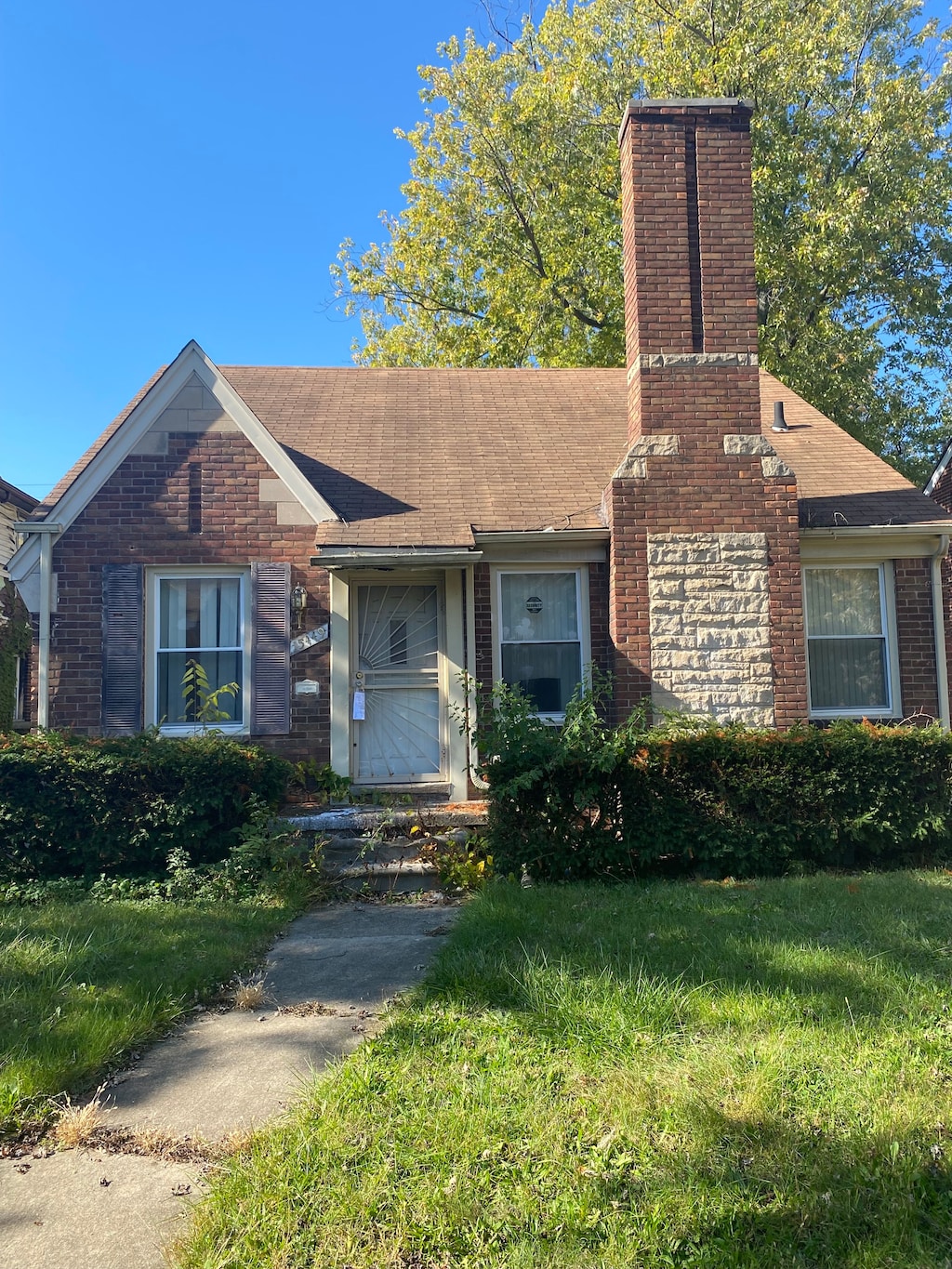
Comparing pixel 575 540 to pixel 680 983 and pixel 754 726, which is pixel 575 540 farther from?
pixel 680 983

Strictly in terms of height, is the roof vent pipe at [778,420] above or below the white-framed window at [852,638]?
above

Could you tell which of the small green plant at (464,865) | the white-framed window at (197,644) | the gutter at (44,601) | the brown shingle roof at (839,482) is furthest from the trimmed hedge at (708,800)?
the gutter at (44,601)

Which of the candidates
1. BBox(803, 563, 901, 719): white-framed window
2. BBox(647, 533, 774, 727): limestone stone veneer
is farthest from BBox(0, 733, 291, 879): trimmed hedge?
BBox(803, 563, 901, 719): white-framed window

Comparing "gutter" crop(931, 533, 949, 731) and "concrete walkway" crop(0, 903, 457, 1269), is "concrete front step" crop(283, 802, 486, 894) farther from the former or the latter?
"gutter" crop(931, 533, 949, 731)

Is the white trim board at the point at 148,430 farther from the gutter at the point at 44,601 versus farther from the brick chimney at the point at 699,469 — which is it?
the brick chimney at the point at 699,469

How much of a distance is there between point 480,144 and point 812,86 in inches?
294

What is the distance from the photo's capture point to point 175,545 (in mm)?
9516

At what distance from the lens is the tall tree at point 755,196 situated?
1794 centimetres

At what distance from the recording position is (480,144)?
21.4m

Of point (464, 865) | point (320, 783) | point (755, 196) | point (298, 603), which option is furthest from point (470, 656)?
point (755, 196)

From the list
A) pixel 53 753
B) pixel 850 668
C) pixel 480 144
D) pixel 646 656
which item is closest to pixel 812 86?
pixel 480 144

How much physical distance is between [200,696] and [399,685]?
210 centimetres

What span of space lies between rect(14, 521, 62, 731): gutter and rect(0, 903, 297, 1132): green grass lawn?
3.05 m

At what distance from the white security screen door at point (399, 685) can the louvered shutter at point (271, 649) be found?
77cm
